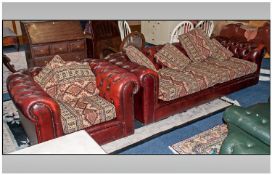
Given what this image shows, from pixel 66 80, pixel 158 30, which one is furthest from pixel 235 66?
pixel 158 30

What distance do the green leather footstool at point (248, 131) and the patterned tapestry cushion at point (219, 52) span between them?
1.53m

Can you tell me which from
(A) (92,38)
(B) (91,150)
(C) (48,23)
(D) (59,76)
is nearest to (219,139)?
(B) (91,150)

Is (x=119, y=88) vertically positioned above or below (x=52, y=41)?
below

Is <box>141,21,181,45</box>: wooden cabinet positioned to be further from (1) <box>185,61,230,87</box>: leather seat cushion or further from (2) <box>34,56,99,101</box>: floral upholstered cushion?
(2) <box>34,56,99,101</box>: floral upholstered cushion

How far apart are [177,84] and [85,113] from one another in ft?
3.93

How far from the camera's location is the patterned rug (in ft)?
9.29

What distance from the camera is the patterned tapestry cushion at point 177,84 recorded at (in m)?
3.27

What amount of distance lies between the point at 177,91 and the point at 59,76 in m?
1.34

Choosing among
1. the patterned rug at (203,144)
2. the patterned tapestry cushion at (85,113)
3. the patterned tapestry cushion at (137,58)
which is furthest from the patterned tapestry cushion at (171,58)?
the patterned tapestry cushion at (85,113)

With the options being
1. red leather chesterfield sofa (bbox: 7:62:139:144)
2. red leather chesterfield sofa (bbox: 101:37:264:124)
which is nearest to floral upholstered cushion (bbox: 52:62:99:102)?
red leather chesterfield sofa (bbox: 7:62:139:144)

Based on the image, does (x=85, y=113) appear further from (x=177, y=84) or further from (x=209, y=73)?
(x=209, y=73)

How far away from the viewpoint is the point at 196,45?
4.22 metres

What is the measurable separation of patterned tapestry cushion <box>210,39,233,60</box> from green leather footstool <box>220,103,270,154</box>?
153cm
